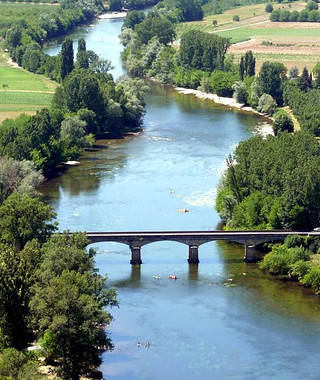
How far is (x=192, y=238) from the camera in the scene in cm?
9069

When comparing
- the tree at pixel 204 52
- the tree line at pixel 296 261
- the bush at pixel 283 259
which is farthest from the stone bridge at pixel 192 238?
the tree at pixel 204 52

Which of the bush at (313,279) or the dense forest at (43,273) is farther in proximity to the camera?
the bush at (313,279)

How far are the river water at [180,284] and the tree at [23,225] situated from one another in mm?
6359

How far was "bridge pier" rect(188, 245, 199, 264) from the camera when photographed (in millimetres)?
90438

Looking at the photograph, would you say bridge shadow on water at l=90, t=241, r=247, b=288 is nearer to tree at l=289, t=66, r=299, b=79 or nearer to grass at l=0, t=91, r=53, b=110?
grass at l=0, t=91, r=53, b=110

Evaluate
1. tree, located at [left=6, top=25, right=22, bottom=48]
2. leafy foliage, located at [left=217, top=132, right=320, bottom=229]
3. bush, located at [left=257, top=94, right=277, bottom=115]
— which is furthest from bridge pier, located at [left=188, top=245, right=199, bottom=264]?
→ tree, located at [left=6, top=25, right=22, bottom=48]

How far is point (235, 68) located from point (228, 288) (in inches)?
3326

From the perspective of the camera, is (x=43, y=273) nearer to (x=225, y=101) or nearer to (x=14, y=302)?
(x=14, y=302)

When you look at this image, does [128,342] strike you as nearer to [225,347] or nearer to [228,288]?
[225,347]

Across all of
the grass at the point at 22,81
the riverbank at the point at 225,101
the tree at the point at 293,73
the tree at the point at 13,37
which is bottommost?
the riverbank at the point at 225,101

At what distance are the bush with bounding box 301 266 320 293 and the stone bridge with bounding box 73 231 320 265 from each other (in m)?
6.55

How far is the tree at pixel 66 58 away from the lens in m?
155

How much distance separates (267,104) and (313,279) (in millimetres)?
64175

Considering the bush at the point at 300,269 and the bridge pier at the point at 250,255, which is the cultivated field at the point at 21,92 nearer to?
the bridge pier at the point at 250,255
